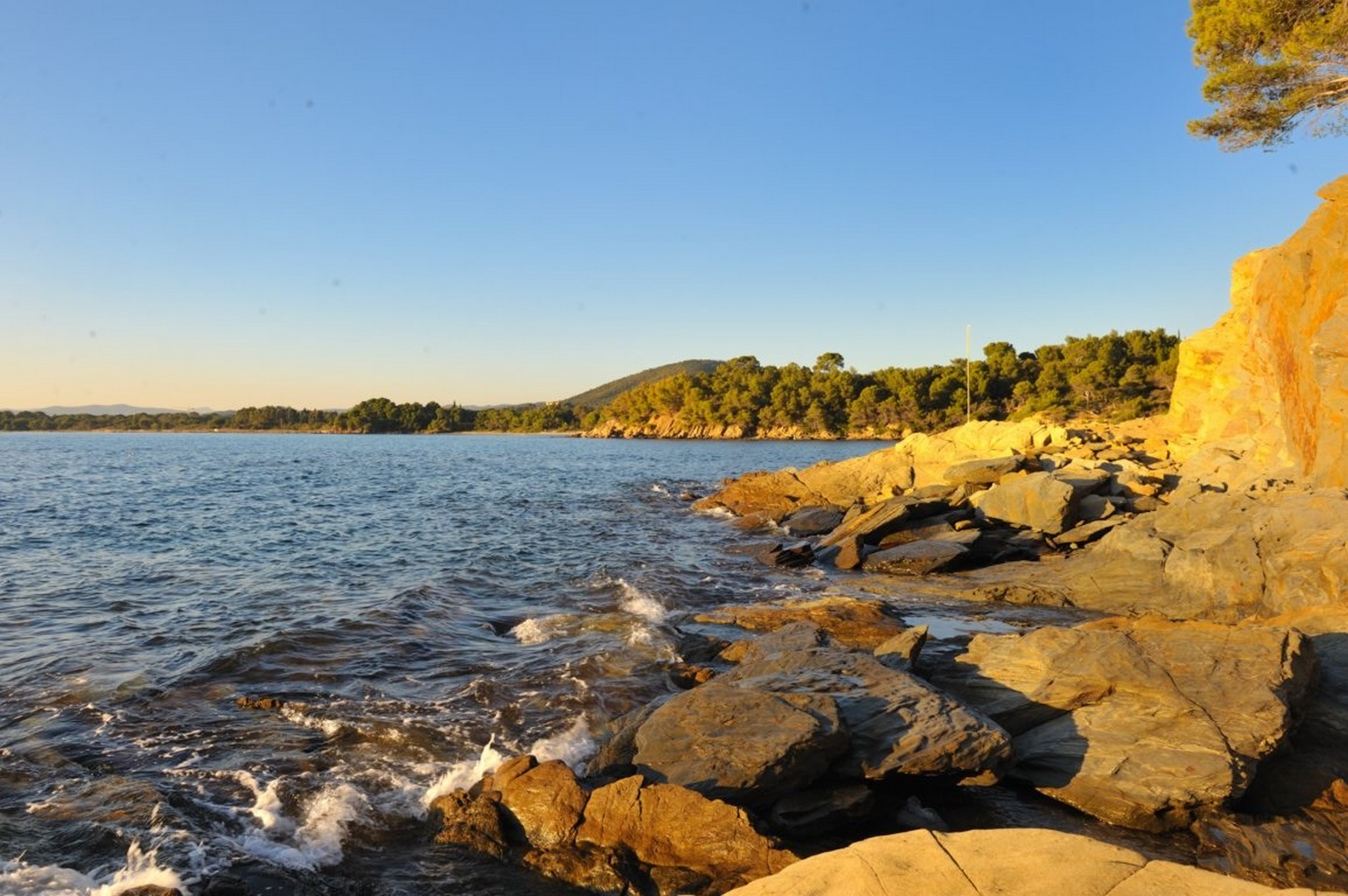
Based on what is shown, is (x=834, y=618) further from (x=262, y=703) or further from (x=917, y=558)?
(x=262, y=703)

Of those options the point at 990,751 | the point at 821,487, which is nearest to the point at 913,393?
the point at 821,487

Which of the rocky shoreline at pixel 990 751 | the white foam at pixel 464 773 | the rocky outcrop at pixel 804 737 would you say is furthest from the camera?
the white foam at pixel 464 773

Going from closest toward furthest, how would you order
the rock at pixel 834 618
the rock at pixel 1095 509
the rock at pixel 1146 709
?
the rock at pixel 1146 709, the rock at pixel 834 618, the rock at pixel 1095 509

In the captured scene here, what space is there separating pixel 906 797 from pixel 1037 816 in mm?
1310

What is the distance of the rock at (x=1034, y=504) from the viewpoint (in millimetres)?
21641

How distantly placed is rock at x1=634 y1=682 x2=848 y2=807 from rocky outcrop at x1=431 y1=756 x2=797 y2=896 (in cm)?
39

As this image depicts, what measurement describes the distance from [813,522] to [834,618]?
1473 cm

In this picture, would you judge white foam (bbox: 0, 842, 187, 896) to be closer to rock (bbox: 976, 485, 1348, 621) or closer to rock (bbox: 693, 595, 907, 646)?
rock (bbox: 693, 595, 907, 646)

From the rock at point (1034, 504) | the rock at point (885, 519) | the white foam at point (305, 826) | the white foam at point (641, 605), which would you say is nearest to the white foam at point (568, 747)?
the white foam at point (305, 826)

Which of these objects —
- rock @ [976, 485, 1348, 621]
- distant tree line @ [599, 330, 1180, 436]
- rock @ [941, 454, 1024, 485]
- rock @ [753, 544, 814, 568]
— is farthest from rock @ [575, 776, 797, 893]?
distant tree line @ [599, 330, 1180, 436]

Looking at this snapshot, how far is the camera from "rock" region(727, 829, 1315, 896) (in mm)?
4484

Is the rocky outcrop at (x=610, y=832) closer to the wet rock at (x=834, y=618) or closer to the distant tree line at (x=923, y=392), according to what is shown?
the wet rock at (x=834, y=618)

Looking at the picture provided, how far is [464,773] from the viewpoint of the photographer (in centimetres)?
849

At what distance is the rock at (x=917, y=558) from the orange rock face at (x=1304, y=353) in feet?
26.4
